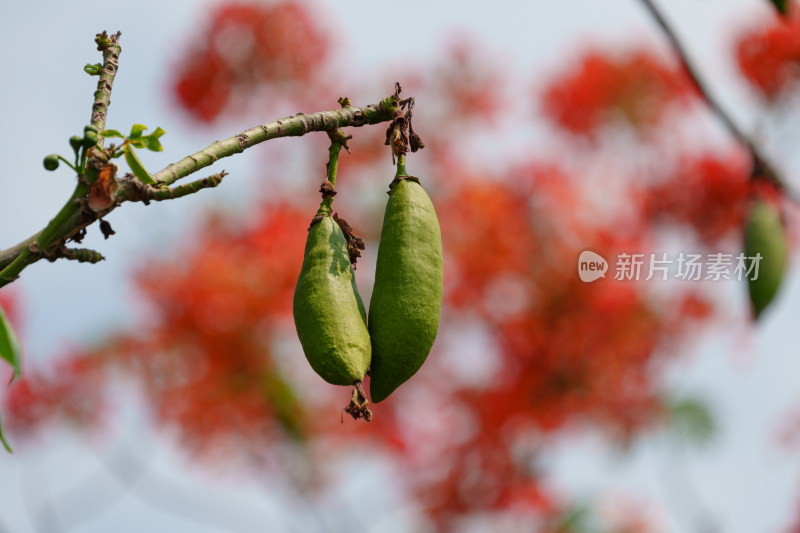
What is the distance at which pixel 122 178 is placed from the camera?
63.4 inches

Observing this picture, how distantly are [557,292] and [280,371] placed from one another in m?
4.55

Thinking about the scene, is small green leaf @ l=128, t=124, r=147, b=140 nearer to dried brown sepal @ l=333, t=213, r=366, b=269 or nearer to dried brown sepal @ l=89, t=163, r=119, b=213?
dried brown sepal @ l=89, t=163, r=119, b=213

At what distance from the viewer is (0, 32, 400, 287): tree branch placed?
5.09 ft

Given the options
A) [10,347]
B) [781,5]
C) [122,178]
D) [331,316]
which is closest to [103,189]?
[122,178]

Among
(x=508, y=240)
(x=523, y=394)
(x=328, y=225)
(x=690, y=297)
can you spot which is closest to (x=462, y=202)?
(x=508, y=240)

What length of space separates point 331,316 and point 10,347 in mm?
667

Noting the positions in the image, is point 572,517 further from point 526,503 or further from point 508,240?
point 508,240

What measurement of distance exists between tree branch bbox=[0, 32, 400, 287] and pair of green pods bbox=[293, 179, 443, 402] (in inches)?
9.7

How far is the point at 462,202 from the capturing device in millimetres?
13414

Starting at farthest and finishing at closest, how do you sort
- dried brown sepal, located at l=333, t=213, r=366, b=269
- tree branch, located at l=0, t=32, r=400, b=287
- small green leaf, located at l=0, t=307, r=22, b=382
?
dried brown sepal, located at l=333, t=213, r=366, b=269 < tree branch, located at l=0, t=32, r=400, b=287 < small green leaf, located at l=0, t=307, r=22, b=382

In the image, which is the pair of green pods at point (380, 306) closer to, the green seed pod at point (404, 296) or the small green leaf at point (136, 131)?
the green seed pod at point (404, 296)

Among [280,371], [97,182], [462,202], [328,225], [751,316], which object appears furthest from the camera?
[462,202]

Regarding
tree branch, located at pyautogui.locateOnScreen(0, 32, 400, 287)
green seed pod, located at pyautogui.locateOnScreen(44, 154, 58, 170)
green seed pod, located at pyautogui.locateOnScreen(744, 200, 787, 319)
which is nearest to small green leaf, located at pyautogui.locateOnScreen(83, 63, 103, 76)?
tree branch, located at pyautogui.locateOnScreen(0, 32, 400, 287)

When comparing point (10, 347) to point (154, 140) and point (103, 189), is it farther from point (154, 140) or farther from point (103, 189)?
point (154, 140)
